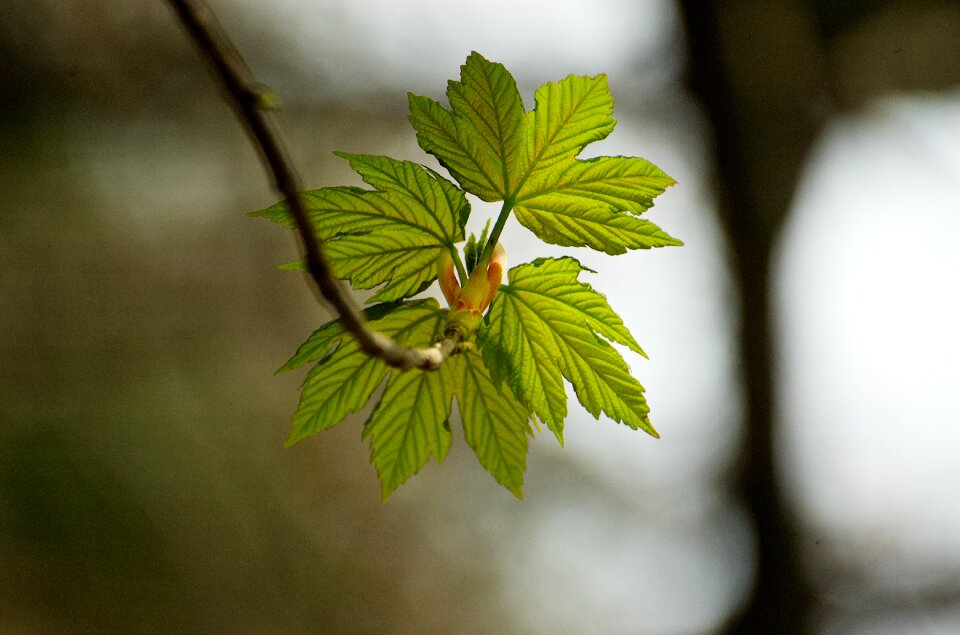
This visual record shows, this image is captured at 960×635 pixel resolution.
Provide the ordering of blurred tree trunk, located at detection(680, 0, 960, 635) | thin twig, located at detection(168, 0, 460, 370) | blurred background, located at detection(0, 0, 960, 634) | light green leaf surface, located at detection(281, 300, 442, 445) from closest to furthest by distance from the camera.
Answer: thin twig, located at detection(168, 0, 460, 370) → light green leaf surface, located at detection(281, 300, 442, 445) → blurred background, located at detection(0, 0, 960, 634) → blurred tree trunk, located at detection(680, 0, 960, 635)

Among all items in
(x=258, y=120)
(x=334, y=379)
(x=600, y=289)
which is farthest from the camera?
(x=600, y=289)

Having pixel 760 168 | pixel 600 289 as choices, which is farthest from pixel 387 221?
pixel 760 168

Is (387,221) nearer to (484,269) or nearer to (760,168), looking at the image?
(484,269)

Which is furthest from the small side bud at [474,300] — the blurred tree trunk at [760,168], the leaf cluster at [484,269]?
the blurred tree trunk at [760,168]

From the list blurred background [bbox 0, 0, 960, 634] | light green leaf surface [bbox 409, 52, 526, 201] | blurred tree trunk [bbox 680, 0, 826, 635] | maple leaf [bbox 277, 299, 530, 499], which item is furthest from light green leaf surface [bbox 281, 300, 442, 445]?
blurred tree trunk [bbox 680, 0, 826, 635]

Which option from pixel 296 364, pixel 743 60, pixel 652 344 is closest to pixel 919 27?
pixel 743 60

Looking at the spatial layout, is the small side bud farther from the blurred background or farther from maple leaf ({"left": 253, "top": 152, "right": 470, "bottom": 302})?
the blurred background

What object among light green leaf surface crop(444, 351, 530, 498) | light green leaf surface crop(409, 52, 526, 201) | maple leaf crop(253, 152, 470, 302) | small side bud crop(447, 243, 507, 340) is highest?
light green leaf surface crop(409, 52, 526, 201)
